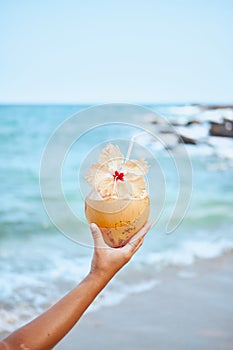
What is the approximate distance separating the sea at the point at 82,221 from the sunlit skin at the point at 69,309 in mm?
26

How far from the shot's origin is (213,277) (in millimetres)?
2494

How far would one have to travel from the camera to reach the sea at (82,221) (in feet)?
2.37

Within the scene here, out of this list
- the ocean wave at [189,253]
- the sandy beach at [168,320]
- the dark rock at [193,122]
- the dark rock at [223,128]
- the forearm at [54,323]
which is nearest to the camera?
the forearm at [54,323]

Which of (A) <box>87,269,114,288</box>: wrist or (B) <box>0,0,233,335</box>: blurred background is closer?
(A) <box>87,269,114,288</box>: wrist

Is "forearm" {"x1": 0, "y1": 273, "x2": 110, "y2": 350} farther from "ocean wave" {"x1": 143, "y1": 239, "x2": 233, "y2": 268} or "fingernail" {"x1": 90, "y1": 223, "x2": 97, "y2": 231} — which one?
"ocean wave" {"x1": 143, "y1": 239, "x2": 233, "y2": 268}

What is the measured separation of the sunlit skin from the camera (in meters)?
0.69

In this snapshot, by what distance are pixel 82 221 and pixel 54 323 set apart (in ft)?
0.41

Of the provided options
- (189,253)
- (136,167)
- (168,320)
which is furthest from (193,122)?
(136,167)

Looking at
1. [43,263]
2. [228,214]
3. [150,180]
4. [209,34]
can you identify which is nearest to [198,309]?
[43,263]

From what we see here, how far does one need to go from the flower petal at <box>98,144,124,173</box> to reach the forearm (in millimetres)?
143

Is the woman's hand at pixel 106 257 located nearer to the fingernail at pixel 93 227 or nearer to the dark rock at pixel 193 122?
the fingernail at pixel 93 227

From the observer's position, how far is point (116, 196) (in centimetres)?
75

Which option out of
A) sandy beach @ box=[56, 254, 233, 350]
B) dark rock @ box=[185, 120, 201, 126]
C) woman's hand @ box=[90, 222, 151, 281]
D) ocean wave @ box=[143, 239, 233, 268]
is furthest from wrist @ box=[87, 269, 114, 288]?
dark rock @ box=[185, 120, 201, 126]

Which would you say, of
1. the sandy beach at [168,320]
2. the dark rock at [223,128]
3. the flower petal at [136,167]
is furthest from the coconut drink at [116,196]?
the dark rock at [223,128]
